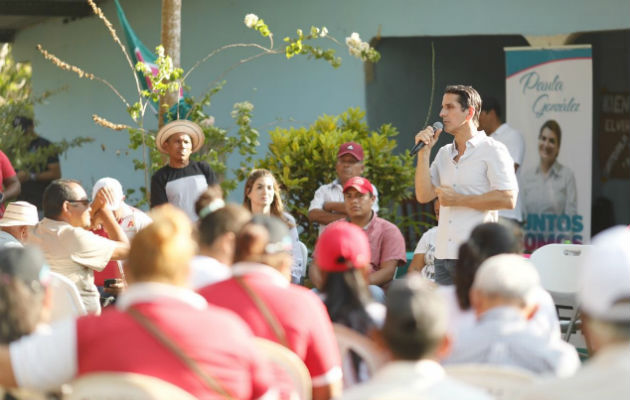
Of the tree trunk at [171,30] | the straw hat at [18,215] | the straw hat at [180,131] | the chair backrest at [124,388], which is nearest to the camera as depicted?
the chair backrest at [124,388]

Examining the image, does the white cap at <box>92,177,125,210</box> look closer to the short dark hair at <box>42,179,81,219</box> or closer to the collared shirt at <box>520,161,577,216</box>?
the short dark hair at <box>42,179,81,219</box>

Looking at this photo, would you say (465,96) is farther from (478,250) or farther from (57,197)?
(57,197)

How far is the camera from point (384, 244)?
7.21 metres

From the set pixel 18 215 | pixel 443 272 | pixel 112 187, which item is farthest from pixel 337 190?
pixel 18 215

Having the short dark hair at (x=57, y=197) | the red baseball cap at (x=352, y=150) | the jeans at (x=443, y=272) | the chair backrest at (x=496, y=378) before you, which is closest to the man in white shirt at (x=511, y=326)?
the chair backrest at (x=496, y=378)

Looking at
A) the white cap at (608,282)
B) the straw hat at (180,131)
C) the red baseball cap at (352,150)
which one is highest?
the straw hat at (180,131)

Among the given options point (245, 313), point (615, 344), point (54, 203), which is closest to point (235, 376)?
point (245, 313)

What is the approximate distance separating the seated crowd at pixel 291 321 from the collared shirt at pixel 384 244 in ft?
8.98

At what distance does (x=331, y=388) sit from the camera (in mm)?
3676

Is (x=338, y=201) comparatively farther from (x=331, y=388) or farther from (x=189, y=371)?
(x=189, y=371)

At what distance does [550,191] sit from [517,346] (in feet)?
21.9

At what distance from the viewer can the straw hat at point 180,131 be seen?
7906 mm

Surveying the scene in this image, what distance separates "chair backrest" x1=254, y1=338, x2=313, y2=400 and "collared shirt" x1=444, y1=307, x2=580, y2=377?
0.58m

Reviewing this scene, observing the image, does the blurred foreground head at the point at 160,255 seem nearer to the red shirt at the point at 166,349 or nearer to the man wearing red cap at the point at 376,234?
the red shirt at the point at 166,349
